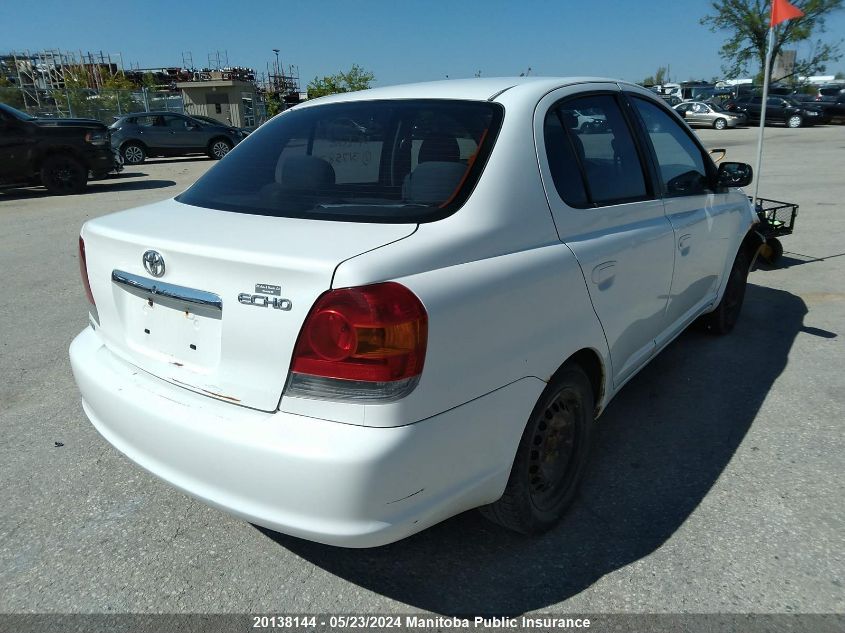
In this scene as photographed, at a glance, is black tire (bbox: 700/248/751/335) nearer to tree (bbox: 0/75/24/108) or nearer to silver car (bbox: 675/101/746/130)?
silver car (bbox: 675/101/746/130)

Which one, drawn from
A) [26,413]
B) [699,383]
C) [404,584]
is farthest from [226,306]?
[699,383]

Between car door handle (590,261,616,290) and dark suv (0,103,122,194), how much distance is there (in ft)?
42.3

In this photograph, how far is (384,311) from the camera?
185 cm

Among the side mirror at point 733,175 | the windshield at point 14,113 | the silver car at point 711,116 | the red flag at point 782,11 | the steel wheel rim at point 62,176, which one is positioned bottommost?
the silver car at point 711,116

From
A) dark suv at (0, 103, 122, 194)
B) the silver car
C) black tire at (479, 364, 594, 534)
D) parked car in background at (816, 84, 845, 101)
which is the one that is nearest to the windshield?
dark suv at (0, 103, 122, 194)

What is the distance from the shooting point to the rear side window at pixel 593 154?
104 inches

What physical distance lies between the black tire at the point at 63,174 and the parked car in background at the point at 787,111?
28.5 meters

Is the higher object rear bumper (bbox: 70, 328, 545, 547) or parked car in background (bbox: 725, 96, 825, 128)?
rear bumper (bbox: 70, 328, 545, 547)

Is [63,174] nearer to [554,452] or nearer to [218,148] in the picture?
[218,148]

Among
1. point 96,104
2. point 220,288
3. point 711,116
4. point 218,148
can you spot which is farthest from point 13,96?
point 220,288

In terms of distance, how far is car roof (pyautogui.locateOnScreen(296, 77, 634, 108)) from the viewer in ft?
8.83

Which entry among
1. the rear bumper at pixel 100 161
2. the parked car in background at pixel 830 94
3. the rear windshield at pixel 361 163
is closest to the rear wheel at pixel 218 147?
the rear bumper at pixel 100 161

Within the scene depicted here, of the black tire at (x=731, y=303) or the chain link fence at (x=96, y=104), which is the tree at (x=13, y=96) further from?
the black tire at (x=731, y=303)

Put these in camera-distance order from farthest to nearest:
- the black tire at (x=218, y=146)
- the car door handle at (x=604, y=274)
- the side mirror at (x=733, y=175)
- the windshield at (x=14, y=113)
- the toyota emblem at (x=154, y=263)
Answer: the black tire at (x=218, y=146), the windshield at (x=14, y=113), the side mirror at (x=733, y=175), the car door handle at (x=604, y=274), the toyota emblem at (x=154, y=263)
